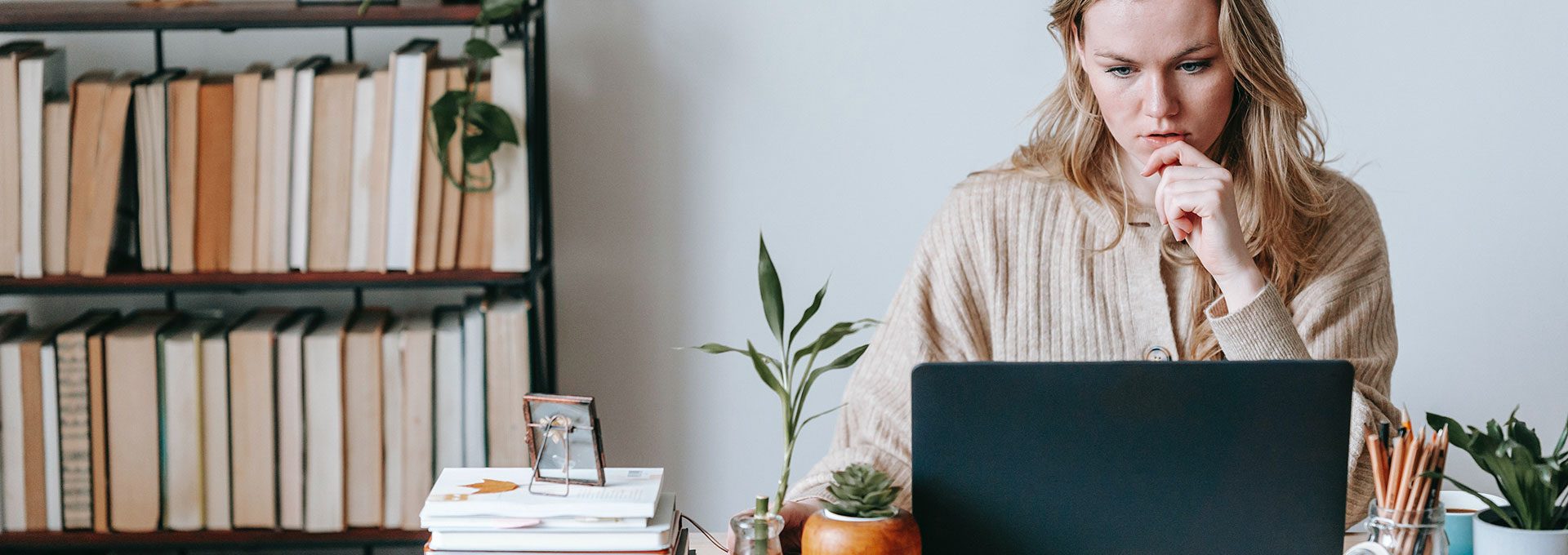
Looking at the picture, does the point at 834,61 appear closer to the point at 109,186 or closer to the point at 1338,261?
the point at 1338,261

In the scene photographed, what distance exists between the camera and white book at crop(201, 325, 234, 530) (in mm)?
2164

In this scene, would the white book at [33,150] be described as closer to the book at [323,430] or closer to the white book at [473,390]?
the book at [323,430]

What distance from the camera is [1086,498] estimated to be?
113cm

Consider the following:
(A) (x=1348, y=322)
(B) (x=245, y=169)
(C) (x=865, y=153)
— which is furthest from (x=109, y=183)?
(A) (x=1348, y=322)

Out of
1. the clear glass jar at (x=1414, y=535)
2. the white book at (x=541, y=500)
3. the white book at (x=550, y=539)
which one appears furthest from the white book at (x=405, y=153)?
the clear glass jar at (x=1414, y=535)

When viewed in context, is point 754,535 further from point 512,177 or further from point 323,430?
point 323,430

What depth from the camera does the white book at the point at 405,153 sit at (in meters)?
2.10

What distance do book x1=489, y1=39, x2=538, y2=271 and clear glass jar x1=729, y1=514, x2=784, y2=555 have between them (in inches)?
43.1

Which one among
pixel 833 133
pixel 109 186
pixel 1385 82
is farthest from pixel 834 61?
pixel 109 186

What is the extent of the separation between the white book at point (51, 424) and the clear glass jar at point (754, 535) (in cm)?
152

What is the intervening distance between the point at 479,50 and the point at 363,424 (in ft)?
2.14

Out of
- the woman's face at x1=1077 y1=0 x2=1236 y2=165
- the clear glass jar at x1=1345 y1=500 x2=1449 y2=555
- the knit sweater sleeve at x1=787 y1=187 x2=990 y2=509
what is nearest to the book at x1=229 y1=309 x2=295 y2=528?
the knit sweater sleeve at x1=787 y1=187 x2=990 y2=509

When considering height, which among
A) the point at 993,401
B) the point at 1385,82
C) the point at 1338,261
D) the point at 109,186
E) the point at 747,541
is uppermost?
the point at 1385,82

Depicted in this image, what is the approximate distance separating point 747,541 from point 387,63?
1451mm
